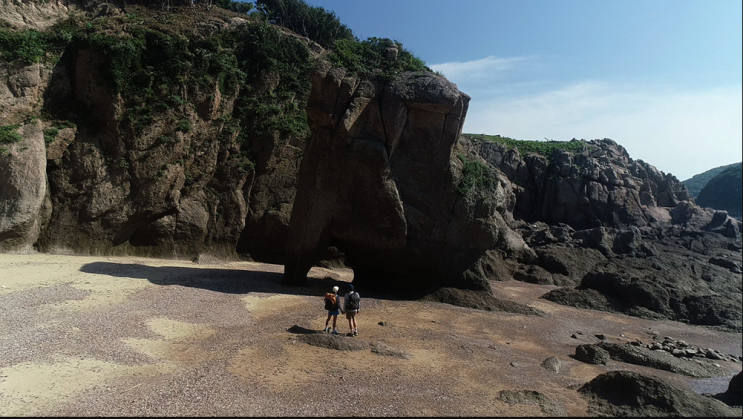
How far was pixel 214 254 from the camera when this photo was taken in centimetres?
2761

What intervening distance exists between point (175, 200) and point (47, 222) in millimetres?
6156

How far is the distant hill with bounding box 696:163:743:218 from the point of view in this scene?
8034cm

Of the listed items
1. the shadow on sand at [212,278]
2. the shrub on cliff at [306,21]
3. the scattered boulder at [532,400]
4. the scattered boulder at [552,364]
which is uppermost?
the shrub on cliff at [306,21]

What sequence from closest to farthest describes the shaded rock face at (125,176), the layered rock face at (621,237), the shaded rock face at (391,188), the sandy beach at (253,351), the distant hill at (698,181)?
the sandy beach at (253,351) < the shaded rock face at (391,188) < the shaded rock face at (125,176) < the layered rock face at (621,237) < the distant hill at (698,181)

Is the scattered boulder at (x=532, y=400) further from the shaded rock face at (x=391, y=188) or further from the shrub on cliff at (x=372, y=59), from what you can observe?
the shrub on cliff at (x=372, y=59)

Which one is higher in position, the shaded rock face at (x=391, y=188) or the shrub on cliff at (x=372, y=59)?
the shrub on cliff at (x=372, y=59)

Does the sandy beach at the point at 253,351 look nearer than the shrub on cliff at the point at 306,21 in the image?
Yes

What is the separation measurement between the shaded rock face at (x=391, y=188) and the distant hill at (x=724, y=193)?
78.5m

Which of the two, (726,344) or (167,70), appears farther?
(167,70)

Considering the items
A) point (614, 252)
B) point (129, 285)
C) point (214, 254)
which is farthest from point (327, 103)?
point (614, 252)

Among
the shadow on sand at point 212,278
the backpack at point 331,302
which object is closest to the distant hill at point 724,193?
the shadow on sand at point 212,278

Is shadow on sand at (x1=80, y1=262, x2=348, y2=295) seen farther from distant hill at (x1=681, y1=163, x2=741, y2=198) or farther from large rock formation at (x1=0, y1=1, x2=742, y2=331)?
distant hill at (x1=681, y1=163, x2=741, y2=198)

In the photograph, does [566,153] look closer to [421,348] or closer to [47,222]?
[421,348]

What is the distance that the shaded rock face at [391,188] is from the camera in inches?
802
